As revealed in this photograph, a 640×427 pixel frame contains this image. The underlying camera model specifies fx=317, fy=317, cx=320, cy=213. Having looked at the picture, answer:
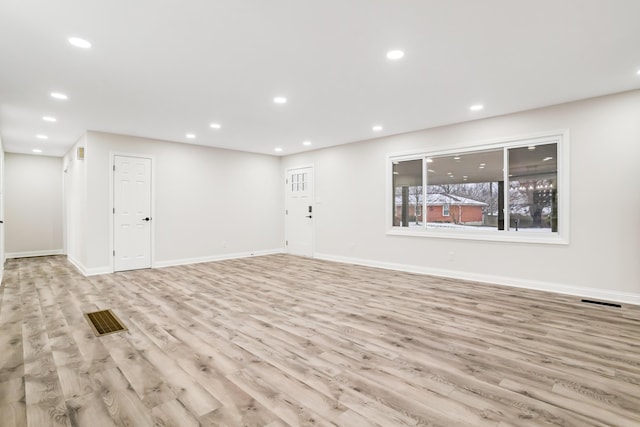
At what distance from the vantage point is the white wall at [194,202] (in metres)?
5.71

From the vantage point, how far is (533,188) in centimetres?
468

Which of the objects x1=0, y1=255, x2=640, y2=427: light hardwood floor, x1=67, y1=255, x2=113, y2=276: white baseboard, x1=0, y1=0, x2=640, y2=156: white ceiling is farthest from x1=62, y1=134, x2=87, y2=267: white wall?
x1=0, y1=255, x2=640, y2=427: light hardwood floor

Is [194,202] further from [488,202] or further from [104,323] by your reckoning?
[488,202]

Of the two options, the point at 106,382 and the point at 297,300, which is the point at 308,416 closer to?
the point at 106,382

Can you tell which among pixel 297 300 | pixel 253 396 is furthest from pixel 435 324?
pixel 253 396

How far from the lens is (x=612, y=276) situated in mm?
3998

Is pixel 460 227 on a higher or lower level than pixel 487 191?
lower

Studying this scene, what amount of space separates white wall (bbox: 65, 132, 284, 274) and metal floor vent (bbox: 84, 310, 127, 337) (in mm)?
2569

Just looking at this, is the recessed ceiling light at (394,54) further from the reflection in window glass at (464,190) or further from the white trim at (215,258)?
the white trim at (215,258)

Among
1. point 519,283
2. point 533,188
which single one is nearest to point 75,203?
point 519,283

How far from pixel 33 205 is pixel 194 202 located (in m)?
4.50

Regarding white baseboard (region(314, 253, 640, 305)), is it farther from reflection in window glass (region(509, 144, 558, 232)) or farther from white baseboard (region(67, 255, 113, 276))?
white baseboard (region(67, 255, 113, 276))

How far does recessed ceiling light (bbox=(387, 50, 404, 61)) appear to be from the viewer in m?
2.89

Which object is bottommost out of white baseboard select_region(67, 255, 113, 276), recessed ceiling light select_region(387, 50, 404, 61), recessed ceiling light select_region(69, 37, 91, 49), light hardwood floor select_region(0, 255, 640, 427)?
light hardwood floor select_region(0, 255, 640, 427)
